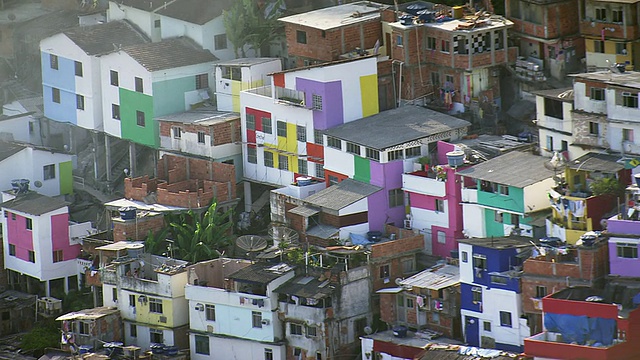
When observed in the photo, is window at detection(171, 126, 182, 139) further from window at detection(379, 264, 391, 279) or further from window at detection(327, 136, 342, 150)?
window at detection(379, 264, 391, 279)

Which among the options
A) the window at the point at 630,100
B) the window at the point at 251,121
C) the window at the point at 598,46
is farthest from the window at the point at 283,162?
the window at the point at 630,100

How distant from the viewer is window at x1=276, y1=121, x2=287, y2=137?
174 ft

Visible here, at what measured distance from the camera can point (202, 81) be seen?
2219 inches

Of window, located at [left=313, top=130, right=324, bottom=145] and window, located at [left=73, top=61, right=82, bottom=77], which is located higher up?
window, located at [left=73, top=61, right=82, bottom=77]

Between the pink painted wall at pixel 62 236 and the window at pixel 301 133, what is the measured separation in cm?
639

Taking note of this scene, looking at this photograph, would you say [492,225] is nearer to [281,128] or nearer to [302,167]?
[302,167]

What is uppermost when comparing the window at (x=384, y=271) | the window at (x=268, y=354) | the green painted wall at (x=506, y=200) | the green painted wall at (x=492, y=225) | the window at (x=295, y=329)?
the green painted wall at (x=506, y=200)

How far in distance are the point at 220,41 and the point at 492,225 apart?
1202 cm

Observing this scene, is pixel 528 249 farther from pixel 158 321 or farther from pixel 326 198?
pixel 158 321

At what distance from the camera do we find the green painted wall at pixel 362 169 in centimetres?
5059

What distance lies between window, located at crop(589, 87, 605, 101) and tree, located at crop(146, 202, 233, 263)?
9.79 meters

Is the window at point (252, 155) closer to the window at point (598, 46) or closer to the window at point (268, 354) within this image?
the window at point (268, 354)

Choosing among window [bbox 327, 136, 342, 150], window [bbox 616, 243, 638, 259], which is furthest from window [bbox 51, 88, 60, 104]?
window [bbox 616, 243, 638, 259]

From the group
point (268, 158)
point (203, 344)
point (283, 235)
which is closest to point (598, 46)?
point (268, 158)
